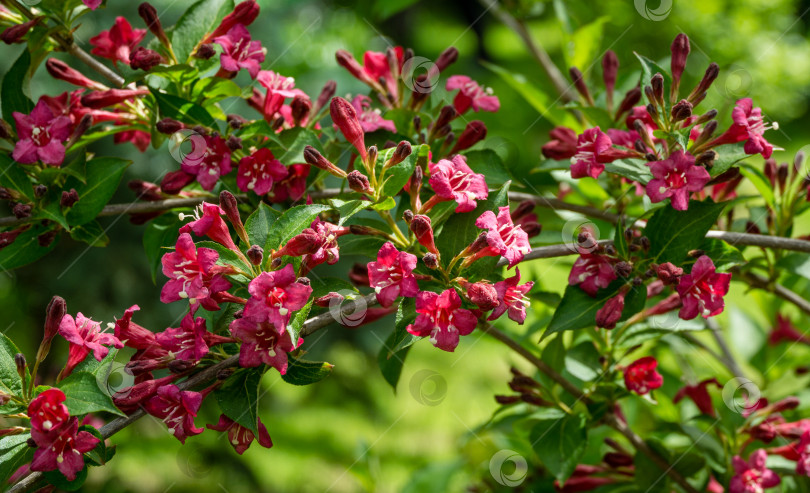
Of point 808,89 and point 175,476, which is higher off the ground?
point 808,89

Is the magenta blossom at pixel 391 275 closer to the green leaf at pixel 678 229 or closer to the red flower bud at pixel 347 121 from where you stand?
the red flower bud at pixel 347 121

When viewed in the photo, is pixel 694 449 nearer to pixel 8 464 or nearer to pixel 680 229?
pixel 680 229

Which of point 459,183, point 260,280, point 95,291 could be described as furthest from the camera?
point 95,291

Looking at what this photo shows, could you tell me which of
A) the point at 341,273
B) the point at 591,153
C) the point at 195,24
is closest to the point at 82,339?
the point at 195,24

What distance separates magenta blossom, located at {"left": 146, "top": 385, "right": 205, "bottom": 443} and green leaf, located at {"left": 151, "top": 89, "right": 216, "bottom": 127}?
0.47 m

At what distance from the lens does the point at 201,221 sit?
1.02 metres

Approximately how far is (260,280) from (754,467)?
1.06 metres

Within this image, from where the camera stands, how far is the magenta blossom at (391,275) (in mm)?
1008

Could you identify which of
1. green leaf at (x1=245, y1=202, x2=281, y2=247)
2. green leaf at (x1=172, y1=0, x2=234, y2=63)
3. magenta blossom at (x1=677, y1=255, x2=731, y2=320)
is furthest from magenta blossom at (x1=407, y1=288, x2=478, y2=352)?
green leaf at (x1=172, y1=0, x2=234, y2=63)

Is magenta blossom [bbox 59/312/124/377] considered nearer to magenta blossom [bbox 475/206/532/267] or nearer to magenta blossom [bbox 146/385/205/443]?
magenta blossom [bbox 146/385/205/443]

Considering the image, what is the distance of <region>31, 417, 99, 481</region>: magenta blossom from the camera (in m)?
0.96

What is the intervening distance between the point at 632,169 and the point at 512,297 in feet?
1.02

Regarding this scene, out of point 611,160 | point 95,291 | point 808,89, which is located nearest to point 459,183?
point 611,160

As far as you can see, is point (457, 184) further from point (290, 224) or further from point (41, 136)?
point (41, 136)
